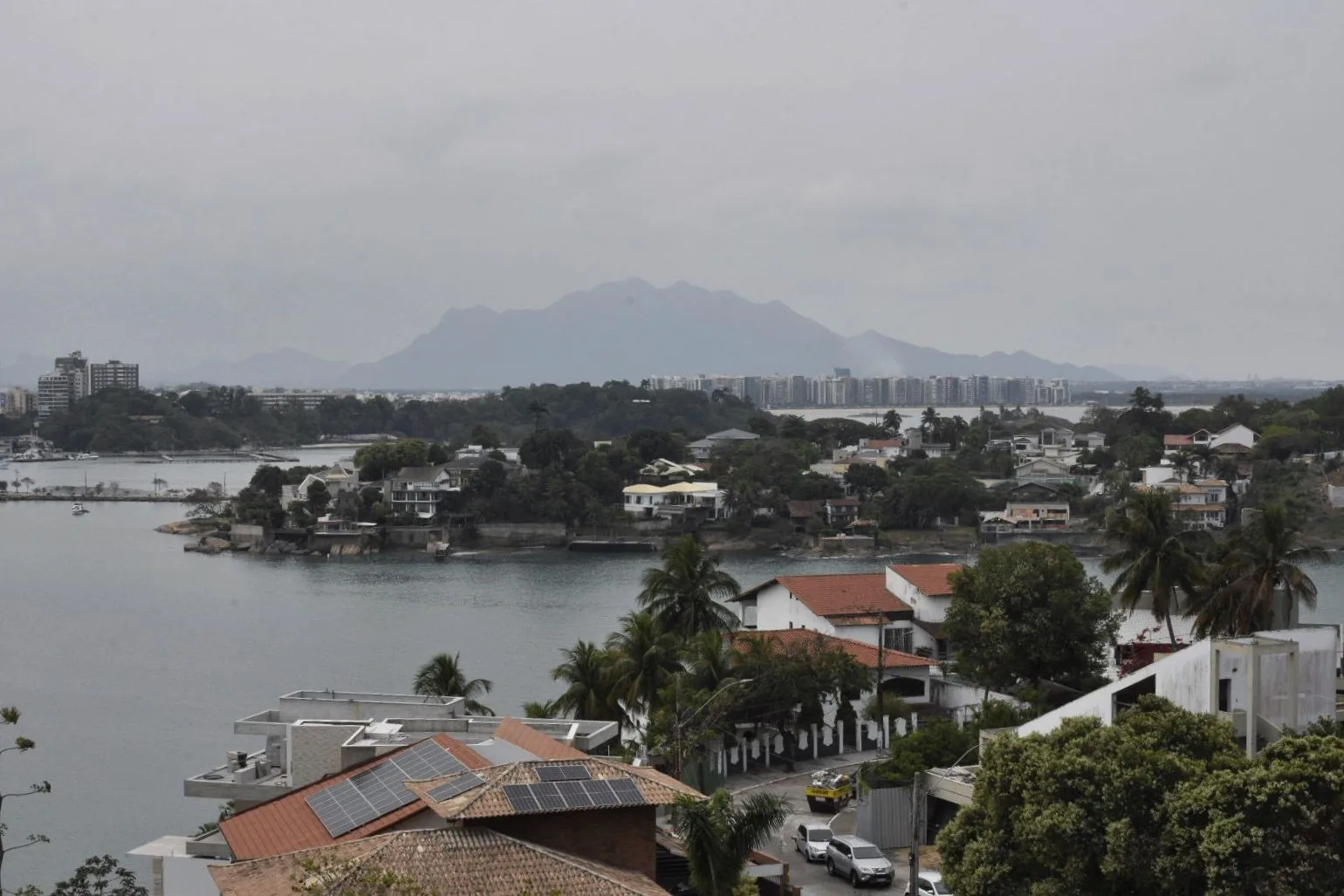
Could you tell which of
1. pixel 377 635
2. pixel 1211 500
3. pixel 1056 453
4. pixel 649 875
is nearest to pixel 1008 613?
pixel 649 875

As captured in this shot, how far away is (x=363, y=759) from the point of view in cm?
959

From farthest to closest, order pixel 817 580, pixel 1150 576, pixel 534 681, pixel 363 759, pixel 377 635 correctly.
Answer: pixel 377 635 < pixel 534 681 < pixel 817 580 < pixel 1150 576 < pixel 363 759

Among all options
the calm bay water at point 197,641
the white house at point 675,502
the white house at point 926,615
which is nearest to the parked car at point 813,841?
the calm bay water at point 197,641

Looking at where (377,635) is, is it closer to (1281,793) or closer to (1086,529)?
(1281,793)

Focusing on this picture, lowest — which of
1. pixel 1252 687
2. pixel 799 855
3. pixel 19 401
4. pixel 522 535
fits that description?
→ pixel 522 535

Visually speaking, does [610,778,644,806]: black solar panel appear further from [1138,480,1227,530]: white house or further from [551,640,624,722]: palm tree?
[1138,480,1227,530]: white house

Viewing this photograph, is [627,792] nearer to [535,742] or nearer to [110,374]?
[535,742]

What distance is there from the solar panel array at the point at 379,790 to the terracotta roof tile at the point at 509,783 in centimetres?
18

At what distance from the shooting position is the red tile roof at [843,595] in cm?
2038

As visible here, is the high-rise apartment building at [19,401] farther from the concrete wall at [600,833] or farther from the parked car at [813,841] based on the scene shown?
the concrete wall at [600,833]

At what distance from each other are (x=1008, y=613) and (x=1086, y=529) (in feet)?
125

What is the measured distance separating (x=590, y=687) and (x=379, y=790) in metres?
8.47

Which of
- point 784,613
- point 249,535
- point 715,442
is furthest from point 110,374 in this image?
point 784,613

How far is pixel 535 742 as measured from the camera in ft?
31.1
